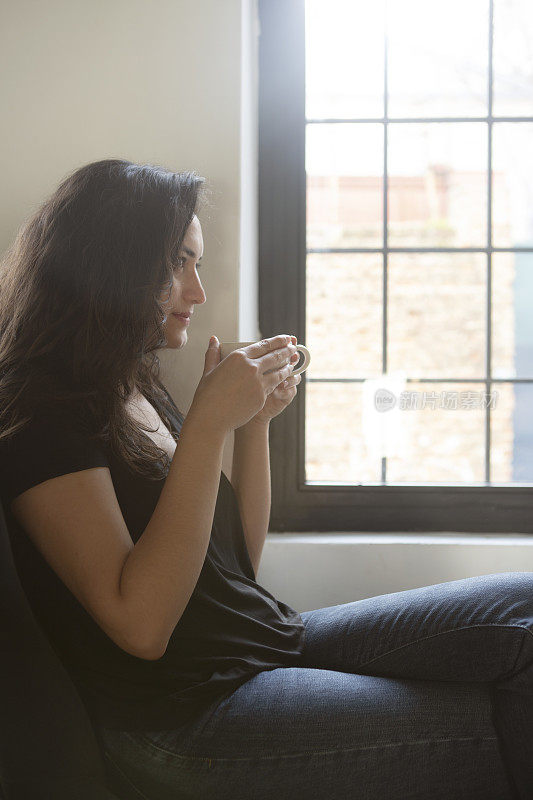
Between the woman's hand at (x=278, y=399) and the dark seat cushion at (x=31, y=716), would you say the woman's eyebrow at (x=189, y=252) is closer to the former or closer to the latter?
the woman's hand at (x=278, y=399)

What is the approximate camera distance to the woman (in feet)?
3.11

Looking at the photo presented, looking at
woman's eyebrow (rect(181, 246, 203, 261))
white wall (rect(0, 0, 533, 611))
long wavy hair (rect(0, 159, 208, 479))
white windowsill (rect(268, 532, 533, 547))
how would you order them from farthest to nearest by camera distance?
white windowsill (rect(268, 532, 533, 547)), white wall (rect(0, 0, 533, 611)), woman's eyebrow (rect(181, 246, 203, 261)), long wavy hair (rect(0, 159, 208, 479))

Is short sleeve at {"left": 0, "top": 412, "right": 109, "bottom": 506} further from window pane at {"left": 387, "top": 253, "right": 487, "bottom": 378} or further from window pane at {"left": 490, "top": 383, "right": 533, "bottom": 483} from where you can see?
window pane at {"left": 490, "top": 383, "right": 533, "bottom": 483}

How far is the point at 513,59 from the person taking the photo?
5.61 feet

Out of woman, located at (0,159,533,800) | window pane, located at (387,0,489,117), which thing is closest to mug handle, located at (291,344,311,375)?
woman, located at (0,159,533,800)

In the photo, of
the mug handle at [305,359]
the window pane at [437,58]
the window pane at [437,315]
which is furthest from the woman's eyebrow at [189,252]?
the window pane at [437,58]

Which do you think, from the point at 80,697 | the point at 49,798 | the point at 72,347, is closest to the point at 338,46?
the point at 72,347

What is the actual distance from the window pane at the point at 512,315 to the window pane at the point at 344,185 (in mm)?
327

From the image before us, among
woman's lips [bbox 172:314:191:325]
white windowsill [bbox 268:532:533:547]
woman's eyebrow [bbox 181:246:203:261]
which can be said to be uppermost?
woman's eyebrow [bbox 181:246:203:261]

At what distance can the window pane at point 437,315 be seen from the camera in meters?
1.77

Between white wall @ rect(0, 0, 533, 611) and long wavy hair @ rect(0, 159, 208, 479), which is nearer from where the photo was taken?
long wavy hair @ rect(0, 159, 208, 479)

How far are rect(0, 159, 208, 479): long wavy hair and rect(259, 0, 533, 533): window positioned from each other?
0.60 meters

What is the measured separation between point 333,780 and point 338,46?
5.27ft

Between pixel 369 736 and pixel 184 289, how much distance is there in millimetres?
791
